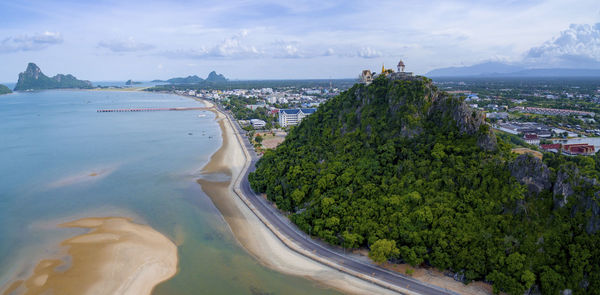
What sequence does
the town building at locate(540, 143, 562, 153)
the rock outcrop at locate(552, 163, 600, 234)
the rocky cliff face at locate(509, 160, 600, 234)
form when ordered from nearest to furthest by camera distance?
the rock outcrop at locate(552, 163, 600, 234)
the rocky cliff face at locate(509, 160, 600, 234)
the town building at locate(540, 143, 562, 153)

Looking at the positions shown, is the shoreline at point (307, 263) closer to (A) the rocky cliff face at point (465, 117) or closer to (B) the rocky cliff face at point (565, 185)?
(B) the rocky cliff face at point (565, 185)

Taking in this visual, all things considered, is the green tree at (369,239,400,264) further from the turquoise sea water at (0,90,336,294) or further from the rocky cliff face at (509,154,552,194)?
the rocky cliff face at (509,154,552,194)

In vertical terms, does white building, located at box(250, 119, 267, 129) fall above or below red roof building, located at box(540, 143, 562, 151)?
above

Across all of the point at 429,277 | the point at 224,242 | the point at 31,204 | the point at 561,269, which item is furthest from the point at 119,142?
the point at 561,269

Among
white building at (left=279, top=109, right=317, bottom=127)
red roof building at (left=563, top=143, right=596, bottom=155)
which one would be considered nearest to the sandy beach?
red roof building at (left=563, top=143, right=596, bottom=155)

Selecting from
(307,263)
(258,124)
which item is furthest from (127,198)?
(258,124)

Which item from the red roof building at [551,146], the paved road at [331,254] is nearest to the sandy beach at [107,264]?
the paved road at [331,254]

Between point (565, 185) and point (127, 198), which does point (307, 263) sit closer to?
point (565, 185)
